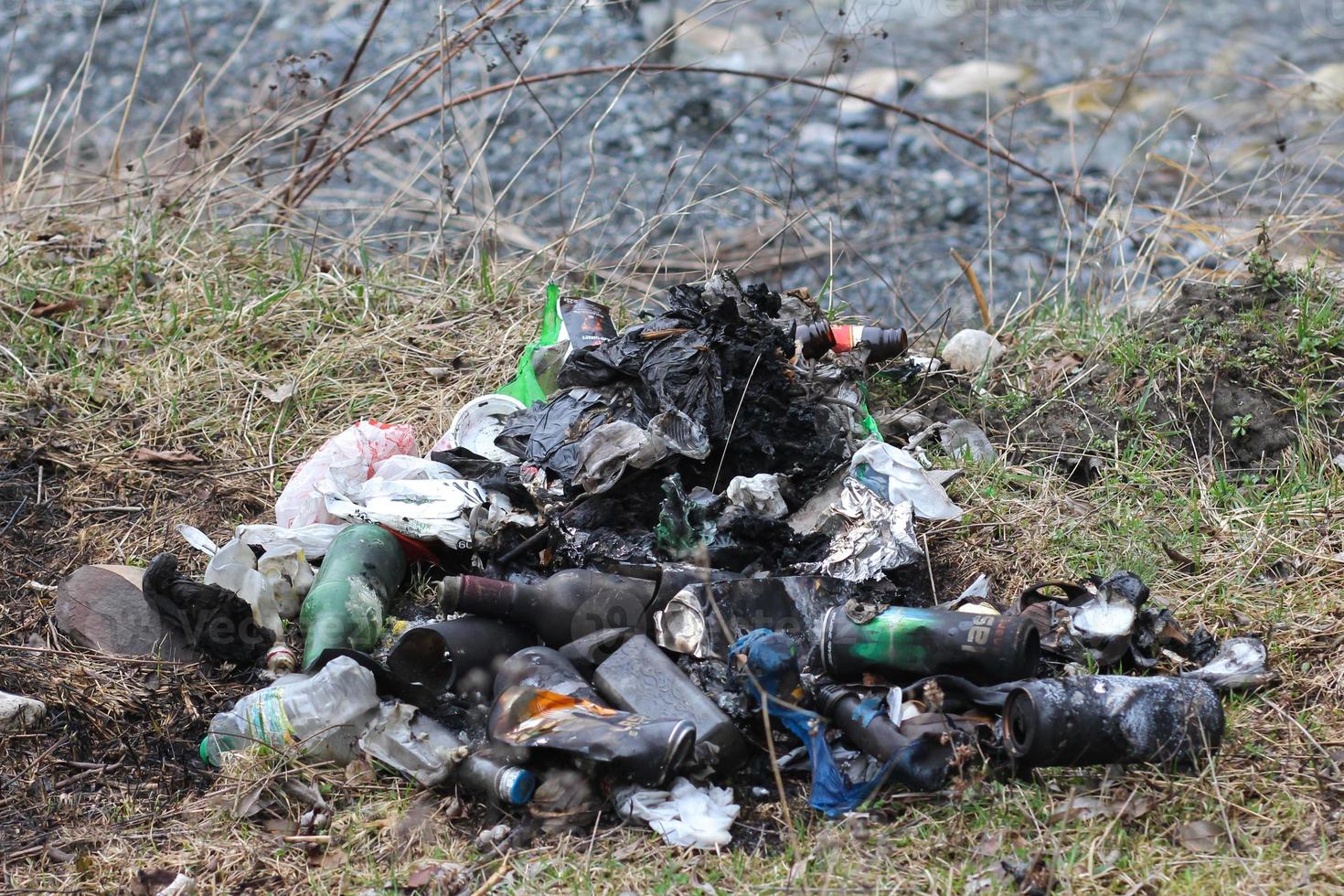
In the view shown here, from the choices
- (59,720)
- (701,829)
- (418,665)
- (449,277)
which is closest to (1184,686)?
(701,829)

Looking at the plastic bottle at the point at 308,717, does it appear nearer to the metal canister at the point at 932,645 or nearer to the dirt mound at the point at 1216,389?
the metal canister at the point at 932,645

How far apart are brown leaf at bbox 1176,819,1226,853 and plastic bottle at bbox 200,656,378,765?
65.9 inches

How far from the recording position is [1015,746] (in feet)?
7.43

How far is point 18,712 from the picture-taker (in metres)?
2.62

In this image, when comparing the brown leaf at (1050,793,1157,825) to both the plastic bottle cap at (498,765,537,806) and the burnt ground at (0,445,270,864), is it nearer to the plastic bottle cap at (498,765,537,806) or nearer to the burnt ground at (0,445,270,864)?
the plastic bottle cap at (498,765,537,806)

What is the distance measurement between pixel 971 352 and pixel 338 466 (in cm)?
212

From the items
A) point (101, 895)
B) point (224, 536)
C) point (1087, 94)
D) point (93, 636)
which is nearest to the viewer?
point (101, 895)

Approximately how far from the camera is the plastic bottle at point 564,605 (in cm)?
269

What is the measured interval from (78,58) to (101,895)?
8.04 meters

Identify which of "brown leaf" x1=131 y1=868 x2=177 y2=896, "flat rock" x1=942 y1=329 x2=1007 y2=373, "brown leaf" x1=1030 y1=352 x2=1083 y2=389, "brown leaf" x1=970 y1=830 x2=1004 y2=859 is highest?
"brown leaf" x1=131 y1=868 x2=177 y2=896

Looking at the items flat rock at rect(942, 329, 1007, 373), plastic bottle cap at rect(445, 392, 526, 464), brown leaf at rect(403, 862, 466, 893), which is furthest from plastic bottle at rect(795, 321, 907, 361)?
brown leaf at rect(403, 862, 466, 893)

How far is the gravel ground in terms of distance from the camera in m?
6.29

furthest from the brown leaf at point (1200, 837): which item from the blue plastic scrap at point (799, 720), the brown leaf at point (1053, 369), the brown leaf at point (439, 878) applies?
the brown leaf at point (1053, 369)

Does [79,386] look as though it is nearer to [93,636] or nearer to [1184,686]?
[93,636]
